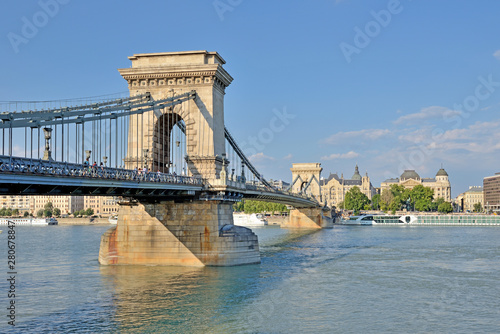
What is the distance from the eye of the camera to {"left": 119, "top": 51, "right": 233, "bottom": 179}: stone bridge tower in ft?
123

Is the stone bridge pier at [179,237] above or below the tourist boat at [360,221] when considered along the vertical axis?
above

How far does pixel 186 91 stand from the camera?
3778 cm

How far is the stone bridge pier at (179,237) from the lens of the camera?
35.2 meters

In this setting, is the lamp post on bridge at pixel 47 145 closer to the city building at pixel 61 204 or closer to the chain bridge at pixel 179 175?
the chain bridge at pixel 179 175

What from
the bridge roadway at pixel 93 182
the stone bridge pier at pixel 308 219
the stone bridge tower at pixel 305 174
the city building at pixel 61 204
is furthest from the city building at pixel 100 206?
the bridge roadway at pixel 93 182

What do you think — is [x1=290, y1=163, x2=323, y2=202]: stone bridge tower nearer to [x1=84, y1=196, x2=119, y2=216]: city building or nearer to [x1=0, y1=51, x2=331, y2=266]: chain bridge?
[x1=84, y1=196, x2=119, y2=216]: city building

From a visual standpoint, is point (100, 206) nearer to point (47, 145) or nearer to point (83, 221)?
point (83, 221)

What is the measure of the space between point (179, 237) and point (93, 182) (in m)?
12.8

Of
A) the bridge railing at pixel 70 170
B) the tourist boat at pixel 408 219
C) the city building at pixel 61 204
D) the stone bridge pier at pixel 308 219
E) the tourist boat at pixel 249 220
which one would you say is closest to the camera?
the bridge railing at pixel 70 170

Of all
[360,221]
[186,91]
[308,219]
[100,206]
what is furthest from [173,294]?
[100,206]

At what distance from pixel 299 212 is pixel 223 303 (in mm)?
91658

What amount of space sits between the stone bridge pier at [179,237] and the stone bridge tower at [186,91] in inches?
113

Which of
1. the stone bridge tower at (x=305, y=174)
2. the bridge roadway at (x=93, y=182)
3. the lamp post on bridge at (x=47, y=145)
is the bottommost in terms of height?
the bridge roadway at (x=93, y=182)

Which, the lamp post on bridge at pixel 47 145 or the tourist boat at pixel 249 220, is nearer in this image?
the lamp post on bridge at pixel 47 145
